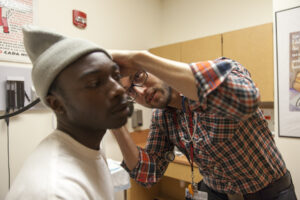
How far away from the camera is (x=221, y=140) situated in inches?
36.3

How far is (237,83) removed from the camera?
2.08 feet

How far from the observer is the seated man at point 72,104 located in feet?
1.71

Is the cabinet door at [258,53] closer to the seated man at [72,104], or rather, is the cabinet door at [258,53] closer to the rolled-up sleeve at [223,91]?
the rolled-up sleeve at [223,91]

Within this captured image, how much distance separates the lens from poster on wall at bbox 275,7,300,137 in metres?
1.59

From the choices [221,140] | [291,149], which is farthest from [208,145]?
[291,149]

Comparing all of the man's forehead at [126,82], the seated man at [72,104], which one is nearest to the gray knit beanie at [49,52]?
Answer: the seated man at [72,104]

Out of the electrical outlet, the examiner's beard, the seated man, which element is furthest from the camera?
the electrical outlet

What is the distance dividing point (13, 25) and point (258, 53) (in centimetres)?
205

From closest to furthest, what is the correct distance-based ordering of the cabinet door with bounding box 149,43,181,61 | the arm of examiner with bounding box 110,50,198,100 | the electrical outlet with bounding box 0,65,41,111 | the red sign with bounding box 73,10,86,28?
the arm of examiner with bounding box 110,50,198,100
the electrical outlet with bounding box 0,65,41,111
the red sign with bounding box 73,10,86,28
the cabinet door with bounding box 149,43,181,61

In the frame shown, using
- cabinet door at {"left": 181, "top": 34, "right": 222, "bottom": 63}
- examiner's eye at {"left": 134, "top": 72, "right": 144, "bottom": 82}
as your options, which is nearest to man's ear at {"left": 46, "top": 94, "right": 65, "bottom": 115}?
examiner's eye at {"left": 134, "top": 72, "right": 144, "bottom": 82}

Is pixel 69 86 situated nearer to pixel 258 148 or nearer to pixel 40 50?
pixel 40 50

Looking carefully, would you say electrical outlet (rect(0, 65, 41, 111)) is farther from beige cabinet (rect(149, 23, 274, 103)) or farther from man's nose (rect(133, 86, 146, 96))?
beige cabinet (rect(149, 23, 274, 103))

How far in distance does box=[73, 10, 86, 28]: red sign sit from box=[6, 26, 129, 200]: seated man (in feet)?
5.02

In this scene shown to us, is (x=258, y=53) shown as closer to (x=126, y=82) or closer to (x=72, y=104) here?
(x=126, y=82)
